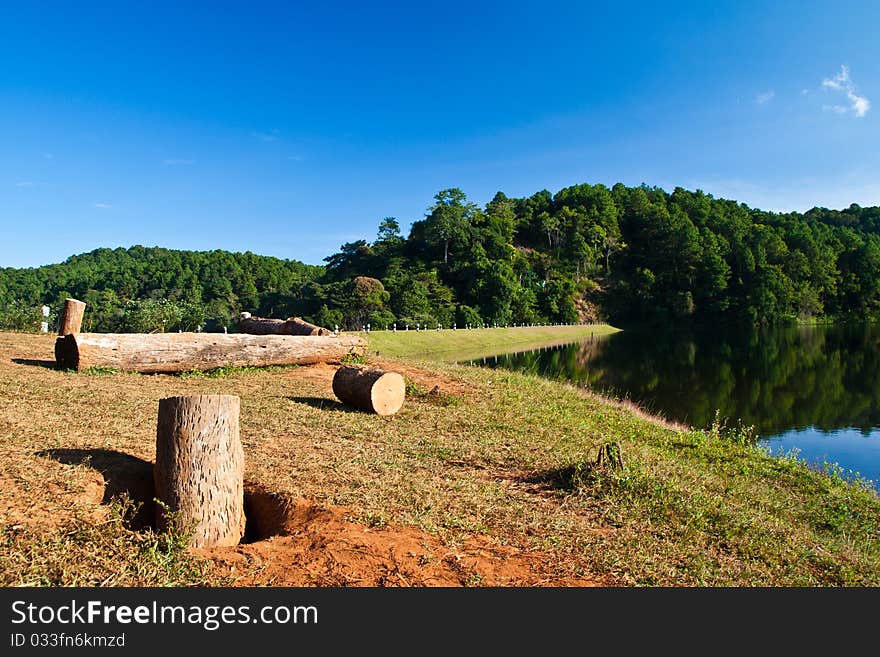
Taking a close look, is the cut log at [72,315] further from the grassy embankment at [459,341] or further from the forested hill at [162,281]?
the forested hill at [162,281]

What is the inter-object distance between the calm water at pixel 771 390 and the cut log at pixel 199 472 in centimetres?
1078

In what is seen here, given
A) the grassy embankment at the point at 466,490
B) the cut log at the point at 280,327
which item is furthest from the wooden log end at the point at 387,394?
the cut log at the point at 280,327

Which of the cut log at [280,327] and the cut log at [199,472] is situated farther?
the cut log at [280,327]

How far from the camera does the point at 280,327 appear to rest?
20500 millimetres

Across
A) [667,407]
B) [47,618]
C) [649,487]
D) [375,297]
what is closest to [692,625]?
[649,487]

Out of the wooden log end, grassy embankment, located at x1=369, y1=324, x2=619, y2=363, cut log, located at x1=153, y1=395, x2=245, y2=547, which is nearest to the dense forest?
grassy embankment, located at x1=369, y1=324, x2=619, y2=363

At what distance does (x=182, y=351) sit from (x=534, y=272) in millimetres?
83479

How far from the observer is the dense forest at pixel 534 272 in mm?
63719

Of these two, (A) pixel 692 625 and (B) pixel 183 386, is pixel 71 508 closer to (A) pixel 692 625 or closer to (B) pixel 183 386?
(A) pixel 692 625

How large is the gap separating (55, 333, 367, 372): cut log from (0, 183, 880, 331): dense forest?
36137mm

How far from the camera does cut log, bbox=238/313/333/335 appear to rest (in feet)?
60.5

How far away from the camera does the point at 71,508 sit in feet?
14.6

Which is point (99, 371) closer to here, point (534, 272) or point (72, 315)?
point (72, 315)

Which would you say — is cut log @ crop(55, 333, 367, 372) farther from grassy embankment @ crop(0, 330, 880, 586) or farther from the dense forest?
the dense forest
